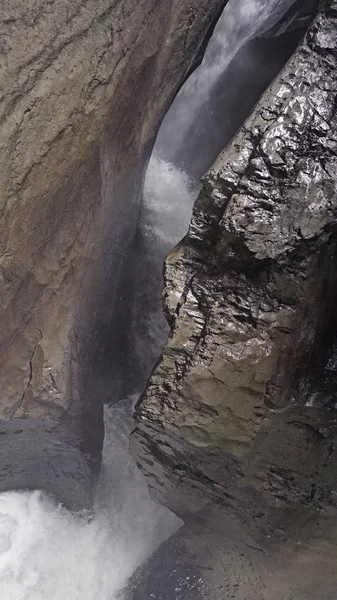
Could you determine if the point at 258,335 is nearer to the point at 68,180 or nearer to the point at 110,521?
the point at 68,180

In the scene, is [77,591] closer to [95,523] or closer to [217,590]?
[95,523]

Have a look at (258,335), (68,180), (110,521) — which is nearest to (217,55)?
(68,180)

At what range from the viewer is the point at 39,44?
81.6 inches

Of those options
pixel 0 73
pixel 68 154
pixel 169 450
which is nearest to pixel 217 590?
pixel 169 450

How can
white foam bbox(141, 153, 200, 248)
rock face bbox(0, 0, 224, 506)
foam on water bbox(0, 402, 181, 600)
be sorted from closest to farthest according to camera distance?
rock face bbox(0, 0, 224, 506), foam on water bbox(0, 402, 181, 600), white foam bbox(141, 153, 200, 248)

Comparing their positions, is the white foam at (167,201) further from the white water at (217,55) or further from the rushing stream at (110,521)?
the white water at (217,55)

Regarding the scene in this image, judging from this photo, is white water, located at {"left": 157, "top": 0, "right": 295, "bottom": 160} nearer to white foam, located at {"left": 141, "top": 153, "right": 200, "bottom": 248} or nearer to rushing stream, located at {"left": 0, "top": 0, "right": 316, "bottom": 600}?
rushing stream, located at {"left": 0, "top": 0, "right": 316, "bottom": 600}

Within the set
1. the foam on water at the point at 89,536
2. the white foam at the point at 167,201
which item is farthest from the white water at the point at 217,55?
the foam on water at the point at 89,536

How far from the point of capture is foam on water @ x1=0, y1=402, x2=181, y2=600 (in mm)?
3375

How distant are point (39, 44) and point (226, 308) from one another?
1.21m

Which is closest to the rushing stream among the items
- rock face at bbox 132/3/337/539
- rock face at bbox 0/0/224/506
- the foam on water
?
the foam on water

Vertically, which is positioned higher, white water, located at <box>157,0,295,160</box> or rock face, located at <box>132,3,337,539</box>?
white water, located at <box>157,0,295,160</box>

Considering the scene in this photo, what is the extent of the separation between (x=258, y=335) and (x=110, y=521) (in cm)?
199

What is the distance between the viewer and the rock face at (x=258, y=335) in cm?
219
